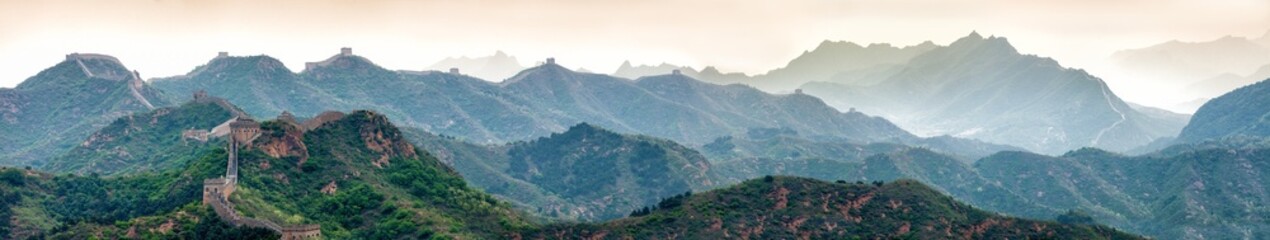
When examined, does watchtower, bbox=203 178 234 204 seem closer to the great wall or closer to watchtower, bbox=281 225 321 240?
the great wall

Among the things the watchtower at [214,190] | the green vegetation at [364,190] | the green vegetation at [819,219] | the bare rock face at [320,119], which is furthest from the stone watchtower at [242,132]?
the green vegetation at [819,219]

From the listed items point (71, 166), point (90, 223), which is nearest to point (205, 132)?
point (71, 166)

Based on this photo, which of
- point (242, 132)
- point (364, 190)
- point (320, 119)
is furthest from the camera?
point (320, 119)

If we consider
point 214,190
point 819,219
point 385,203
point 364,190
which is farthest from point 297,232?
point 819,219

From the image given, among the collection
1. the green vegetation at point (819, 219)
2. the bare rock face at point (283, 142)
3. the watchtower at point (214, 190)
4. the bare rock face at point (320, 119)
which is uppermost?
the bare rock face at point (320, 119)

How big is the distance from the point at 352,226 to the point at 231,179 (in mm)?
12953

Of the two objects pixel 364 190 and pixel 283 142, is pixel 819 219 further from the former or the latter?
pixel 283 142

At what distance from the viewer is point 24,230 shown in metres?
140

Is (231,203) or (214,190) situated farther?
(214,190)

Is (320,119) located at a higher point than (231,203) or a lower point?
higher

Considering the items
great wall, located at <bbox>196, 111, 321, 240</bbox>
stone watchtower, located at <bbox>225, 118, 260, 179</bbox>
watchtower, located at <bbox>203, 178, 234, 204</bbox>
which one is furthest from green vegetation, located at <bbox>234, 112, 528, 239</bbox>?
watchtower, located at <bbox>203, 178, 234, 204</bbox>

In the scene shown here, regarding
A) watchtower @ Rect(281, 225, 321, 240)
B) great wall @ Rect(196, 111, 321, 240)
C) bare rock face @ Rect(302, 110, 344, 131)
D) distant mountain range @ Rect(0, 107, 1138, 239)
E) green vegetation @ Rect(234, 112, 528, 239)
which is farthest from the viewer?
bare rock face @ Rect(302, 110, 344, 131)

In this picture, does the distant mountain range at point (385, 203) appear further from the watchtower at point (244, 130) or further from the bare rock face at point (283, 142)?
the watchtower at point (244, 130)

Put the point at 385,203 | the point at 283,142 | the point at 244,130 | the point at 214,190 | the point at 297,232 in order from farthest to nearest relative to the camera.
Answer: the point at 283,142 < the point at 244,130 < the point at 385,203 < the point at 214,190 < the point at 297,232
